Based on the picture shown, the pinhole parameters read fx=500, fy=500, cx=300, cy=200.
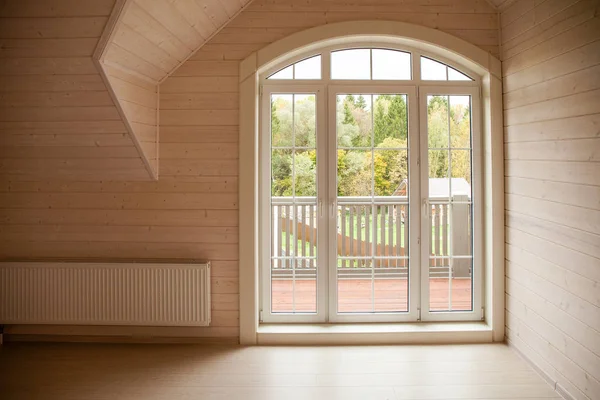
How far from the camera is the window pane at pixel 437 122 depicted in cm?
385

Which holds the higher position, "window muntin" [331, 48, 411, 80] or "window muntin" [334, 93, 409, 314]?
"window muntin" [331, 48, 411, 80]

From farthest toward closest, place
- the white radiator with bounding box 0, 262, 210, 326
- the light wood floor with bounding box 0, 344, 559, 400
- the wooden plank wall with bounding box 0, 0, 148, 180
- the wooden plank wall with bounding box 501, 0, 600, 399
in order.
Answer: the white radiator with bounding box 0, 262, 210, 326 → the light wood floor with bounding box 0, 344, 559, 400 → the wooden plank wall with bounding box 0, 0, 148, 180 → the wooden plank wall with bounding box 501, 0, 600, 399

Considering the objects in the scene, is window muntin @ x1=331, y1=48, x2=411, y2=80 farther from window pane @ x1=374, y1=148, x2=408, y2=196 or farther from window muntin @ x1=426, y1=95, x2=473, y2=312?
window pane @ x1=374, y1=148, x2=408, y2=196

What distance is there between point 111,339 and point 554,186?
10.5 ft

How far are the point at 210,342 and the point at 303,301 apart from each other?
76 centimetres

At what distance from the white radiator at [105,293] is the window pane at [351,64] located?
179 cm

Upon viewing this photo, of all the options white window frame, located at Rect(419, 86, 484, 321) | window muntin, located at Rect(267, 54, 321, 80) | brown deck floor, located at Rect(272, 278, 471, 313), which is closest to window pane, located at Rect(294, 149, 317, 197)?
window muntin, located at Rect(267, 54, 321, 80)

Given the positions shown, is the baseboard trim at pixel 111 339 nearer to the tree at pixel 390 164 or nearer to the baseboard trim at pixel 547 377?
the tree at pixel 390 164

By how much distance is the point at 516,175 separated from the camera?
137 inches

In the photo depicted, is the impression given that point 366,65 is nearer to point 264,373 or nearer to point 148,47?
point 148,47

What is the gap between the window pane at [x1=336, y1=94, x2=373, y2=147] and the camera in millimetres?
3850

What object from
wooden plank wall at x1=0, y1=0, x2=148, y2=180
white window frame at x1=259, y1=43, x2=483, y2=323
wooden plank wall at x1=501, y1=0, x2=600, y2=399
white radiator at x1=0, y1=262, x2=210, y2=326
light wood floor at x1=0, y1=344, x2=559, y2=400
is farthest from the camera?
white window frame at x1=259, y1=43, x2=483, y2=323

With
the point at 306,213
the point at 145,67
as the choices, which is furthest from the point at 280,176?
the point at 145,67

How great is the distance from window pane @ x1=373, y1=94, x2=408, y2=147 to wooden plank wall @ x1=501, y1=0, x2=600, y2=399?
739 mm
